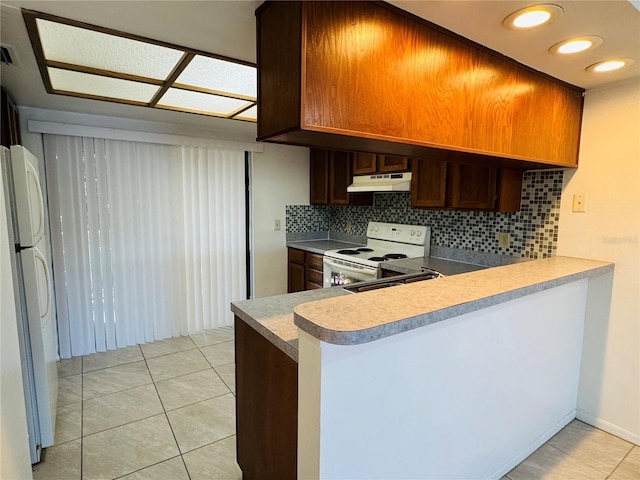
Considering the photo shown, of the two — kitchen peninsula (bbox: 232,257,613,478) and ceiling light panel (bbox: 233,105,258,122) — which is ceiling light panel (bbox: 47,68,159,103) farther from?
kitchen peninsula (bbox: 232,257,613,478)

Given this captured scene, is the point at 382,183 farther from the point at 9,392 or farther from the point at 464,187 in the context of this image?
the point at 9,392

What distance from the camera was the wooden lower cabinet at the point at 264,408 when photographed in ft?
4.05

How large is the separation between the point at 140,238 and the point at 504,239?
10.6 ft

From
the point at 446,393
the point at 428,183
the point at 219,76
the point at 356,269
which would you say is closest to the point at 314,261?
the point at 356,269

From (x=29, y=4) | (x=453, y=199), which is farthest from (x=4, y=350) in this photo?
(x=453, y=199)

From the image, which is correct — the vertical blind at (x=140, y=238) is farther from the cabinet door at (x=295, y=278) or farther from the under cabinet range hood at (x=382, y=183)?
the under cabinet range hood at (x=382, y=183)

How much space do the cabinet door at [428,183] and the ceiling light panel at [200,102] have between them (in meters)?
1.48

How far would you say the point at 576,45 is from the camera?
4.84ft

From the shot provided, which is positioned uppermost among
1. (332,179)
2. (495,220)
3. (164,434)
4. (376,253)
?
(332,179)

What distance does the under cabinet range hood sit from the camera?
2988 millimetres

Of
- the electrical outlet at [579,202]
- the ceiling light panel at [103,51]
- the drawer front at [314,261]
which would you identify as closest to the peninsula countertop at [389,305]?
the electrical outlet at [579,202]

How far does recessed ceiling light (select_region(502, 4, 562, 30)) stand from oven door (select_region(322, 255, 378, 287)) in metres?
1.89

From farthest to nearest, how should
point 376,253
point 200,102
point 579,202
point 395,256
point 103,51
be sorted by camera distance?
point 376,253
point 395,256
point 200,102
point 579,202
point 103,51

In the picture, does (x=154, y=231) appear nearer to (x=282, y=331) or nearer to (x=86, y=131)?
(x=86, y=131)
